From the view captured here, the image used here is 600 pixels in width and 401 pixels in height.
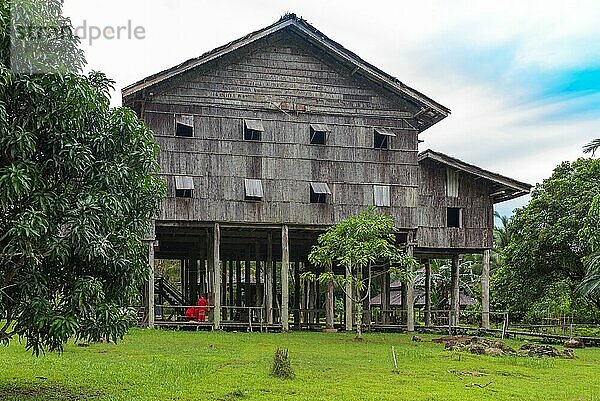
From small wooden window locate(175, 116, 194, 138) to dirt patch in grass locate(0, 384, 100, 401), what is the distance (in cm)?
1551

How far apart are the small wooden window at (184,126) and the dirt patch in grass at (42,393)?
15507 millimetres

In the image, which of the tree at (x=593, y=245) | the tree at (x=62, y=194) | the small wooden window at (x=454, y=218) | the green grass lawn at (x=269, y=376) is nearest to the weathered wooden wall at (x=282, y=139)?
the small wooden window at (x=454, y=218)

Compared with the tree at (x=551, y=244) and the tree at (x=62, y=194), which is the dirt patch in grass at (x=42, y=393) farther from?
the tree at (x=551, y=244)

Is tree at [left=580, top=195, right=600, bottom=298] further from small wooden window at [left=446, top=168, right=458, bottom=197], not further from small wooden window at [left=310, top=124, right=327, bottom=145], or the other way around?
small wooden window at [left=310, top=124, right=327, bottom=145]

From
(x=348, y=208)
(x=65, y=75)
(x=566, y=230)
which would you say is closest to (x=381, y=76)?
(x=348, y=208)

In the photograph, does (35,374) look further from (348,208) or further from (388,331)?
(388,331)

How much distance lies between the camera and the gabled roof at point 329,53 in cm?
2752

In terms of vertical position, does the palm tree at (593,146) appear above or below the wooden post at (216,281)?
above

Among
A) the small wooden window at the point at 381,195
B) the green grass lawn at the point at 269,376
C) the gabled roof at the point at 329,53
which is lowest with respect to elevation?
the green grass lawn at the point at 269,376

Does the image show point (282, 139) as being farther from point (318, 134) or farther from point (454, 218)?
point (454, 218)

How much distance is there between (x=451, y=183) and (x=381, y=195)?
11.3ft

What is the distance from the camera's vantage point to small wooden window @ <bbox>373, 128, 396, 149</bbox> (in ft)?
99.7

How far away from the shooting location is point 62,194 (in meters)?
11.9

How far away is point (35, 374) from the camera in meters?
15.3
